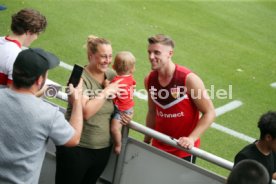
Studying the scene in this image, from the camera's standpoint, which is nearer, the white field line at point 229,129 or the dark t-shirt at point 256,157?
the dark t-shirt at point 256,157

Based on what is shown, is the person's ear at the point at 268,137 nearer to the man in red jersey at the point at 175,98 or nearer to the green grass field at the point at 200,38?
the man in red jersey at the point at 175,98

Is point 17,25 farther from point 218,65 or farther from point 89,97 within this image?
point 218,65

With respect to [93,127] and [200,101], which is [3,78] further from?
[200,101]

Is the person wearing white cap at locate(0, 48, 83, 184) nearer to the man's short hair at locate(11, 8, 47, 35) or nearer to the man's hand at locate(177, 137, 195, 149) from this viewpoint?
the man's hand at locate(177, 137, 195, 149)

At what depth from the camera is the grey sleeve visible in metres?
3.23

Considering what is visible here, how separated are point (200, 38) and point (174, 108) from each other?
7.09 metres

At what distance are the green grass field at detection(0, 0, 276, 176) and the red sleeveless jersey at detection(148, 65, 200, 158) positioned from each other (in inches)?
106

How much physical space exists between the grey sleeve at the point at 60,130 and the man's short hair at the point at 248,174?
1.19 m

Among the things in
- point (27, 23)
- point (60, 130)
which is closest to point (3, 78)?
point (27, 23)

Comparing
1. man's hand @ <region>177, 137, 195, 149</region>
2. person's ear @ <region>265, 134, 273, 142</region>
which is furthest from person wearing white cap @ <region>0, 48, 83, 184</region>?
person's ear @ <region>265, 134, 273, 142</region>

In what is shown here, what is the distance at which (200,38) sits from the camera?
11.4 meters

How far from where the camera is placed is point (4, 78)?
13.7 feet

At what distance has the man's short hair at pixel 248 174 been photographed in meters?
2.72

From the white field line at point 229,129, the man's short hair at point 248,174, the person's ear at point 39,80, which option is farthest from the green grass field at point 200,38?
the man's short hair at point 248,174
